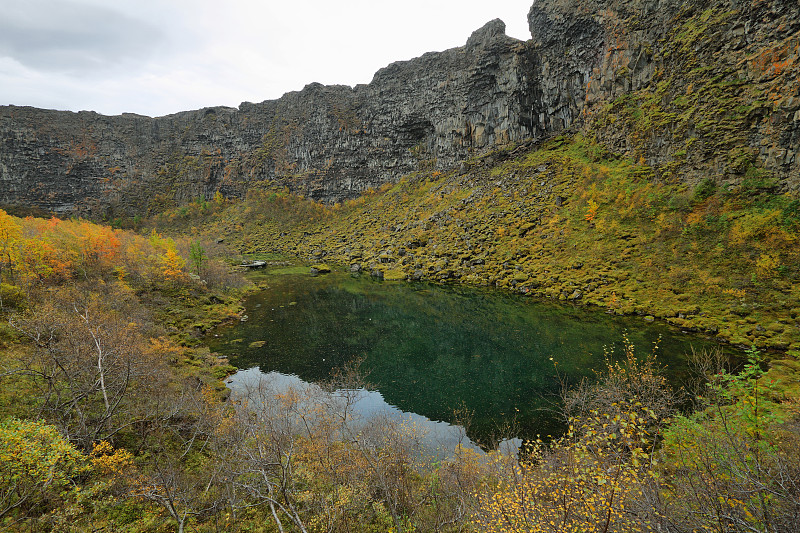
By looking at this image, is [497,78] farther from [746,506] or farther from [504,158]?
[746,506]

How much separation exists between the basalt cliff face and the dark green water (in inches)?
988

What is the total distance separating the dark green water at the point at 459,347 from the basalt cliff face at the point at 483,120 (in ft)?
82.3

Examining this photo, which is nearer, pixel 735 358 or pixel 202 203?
pixel 735 358

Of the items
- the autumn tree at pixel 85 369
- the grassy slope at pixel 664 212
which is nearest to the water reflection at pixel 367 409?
the autumn tree at pixel 85 369

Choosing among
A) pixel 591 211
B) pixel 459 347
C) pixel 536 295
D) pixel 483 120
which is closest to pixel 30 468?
pixel 459 347

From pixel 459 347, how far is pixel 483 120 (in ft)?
265

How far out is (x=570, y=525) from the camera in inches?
280

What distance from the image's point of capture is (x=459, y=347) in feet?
98.1

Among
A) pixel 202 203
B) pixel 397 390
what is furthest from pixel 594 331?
Answer: pixel 202 203

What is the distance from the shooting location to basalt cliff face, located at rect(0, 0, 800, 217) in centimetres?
3406

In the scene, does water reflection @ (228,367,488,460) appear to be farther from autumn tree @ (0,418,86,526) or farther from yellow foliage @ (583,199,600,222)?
yellow foliage @ (583,199,600,222)

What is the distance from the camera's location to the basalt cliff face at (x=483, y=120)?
112 feet

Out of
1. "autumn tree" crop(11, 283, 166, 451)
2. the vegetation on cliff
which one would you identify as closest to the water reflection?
the vegetation on cliff

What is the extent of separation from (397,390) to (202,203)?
468 ft
